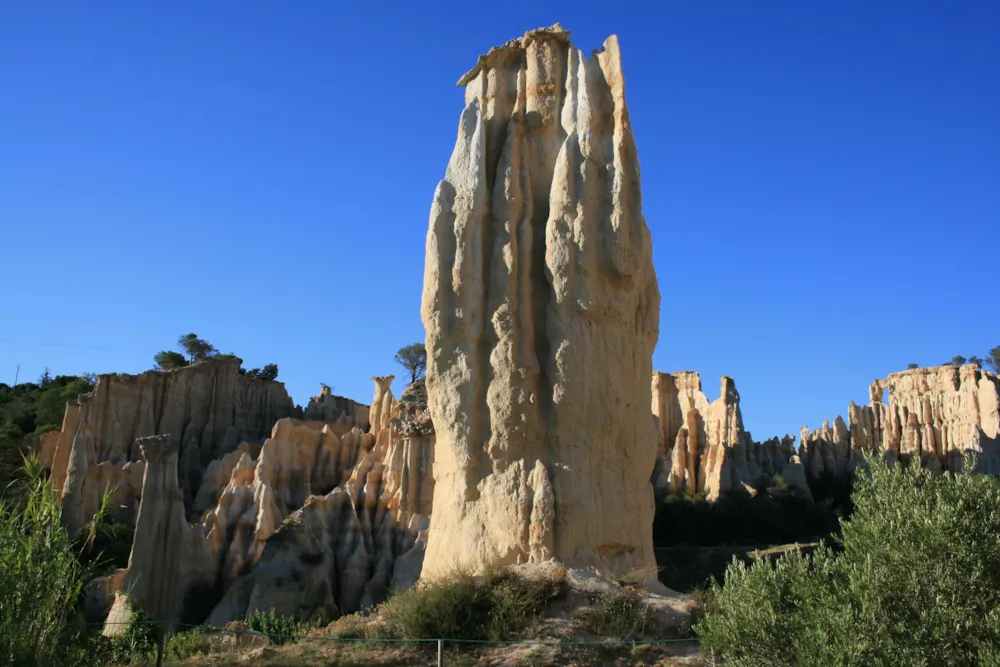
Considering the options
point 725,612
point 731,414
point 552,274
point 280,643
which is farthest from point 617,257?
point 731,414

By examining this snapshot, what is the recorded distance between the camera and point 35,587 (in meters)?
8.51

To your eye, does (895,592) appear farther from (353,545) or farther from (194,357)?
(194,357)

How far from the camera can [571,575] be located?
1189 cm

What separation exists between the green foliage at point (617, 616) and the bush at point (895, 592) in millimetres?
2016

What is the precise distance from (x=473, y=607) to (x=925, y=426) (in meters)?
51.4

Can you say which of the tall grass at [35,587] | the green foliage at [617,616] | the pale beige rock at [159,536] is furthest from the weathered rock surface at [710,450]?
the tall grass at [35,587]

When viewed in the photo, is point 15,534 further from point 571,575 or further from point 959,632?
point 959,632

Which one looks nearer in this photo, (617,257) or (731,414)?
(617,257)

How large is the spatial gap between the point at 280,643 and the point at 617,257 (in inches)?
268

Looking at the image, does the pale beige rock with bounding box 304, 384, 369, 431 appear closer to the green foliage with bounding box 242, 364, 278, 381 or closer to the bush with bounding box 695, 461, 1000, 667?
the green foliage with bounding box 242, 364, 278, 381

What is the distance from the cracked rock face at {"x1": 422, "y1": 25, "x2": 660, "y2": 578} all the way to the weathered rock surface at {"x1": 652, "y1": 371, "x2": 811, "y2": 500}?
33773 mm

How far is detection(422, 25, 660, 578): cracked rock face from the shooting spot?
42.0ft

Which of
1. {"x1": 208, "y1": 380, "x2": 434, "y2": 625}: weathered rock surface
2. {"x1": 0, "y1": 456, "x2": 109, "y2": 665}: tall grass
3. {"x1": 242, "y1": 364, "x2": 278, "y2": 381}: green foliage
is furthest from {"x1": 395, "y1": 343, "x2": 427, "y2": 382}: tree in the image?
{"x1": 0, "y1": 456, "x2": 109, "y2": 665}: tall grass

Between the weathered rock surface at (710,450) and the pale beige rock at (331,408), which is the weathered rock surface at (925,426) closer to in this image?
the weathered rock surface at (710,450)
